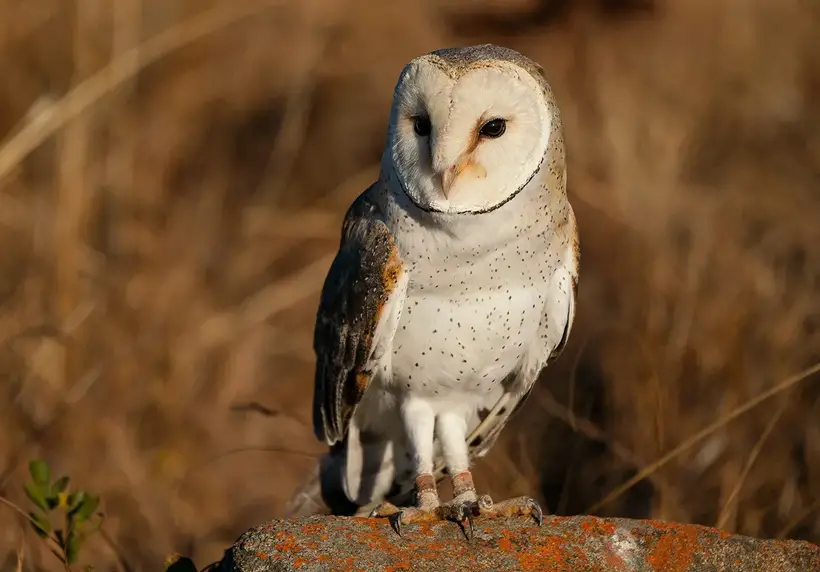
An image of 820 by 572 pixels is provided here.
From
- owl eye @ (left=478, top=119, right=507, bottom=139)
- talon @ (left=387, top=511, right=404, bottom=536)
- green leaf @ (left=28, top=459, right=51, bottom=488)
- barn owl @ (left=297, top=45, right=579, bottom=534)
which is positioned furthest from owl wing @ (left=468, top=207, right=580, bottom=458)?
green leaf @ (left=28, top=459, right=51, bottom=488)

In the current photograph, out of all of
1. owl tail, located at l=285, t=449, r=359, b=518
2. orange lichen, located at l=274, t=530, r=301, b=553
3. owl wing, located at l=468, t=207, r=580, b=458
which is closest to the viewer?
orange lichen, located at l=274, t=530, r=301, b=553

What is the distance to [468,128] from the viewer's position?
2.74 m

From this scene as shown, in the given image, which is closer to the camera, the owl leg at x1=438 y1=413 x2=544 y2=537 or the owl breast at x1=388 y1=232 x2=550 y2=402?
the owl leg at x1=438 y1=413 x2=544 y2=537

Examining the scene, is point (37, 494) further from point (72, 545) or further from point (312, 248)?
point (312, 248)

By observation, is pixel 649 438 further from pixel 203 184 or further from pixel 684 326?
pixel 203 184

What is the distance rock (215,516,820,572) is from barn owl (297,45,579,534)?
81 mm

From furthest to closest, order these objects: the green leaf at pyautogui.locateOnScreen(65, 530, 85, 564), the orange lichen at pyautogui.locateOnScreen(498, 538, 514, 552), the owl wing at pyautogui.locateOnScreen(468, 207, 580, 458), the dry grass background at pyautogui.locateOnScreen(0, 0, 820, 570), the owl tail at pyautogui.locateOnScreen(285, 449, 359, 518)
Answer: the dry grass background at pyautogui.locateOnScreen(0, 0, 820, 570)
the owl tail at pyautogui.locateOnScreen(285, 449, 359, 518)
the owl wing at pyautogui.locateOnScreen(468, 207, 580, 458)
the green leaf at pyautogui.locateOnScreen(65, 530, 85, 564)
the orange lichen at pyautogui.locateOnScreen(498, 538, 514, 552)

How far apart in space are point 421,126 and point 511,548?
0.94 m

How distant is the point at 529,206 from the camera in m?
2.93

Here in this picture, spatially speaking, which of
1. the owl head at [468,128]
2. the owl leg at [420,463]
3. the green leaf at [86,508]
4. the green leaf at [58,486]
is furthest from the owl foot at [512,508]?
the green leaf at [58,486]

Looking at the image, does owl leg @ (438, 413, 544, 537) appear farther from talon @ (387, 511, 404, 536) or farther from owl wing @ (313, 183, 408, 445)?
owl wing @ (313, 183, 408, 445)

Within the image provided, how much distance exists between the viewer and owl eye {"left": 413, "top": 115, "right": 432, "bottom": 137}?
2.81 m

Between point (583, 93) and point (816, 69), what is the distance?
1241 mm

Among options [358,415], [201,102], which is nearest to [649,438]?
[358,415]
